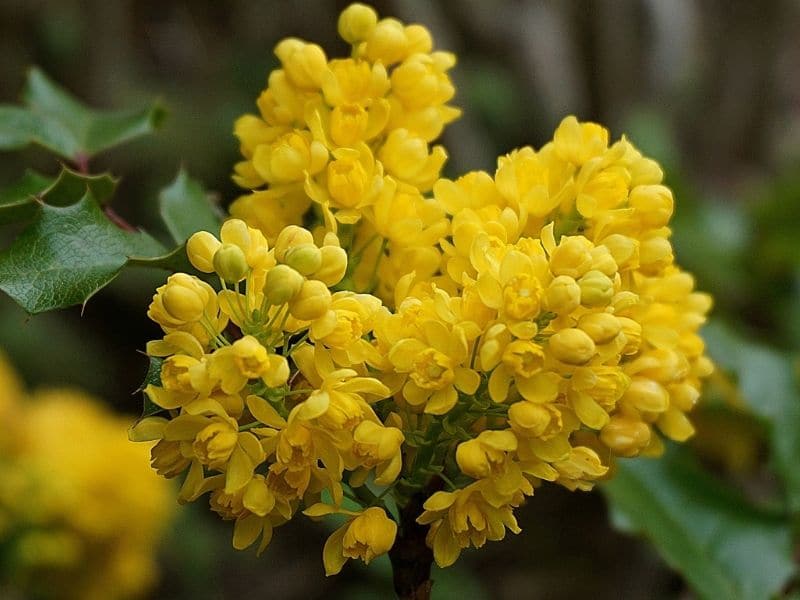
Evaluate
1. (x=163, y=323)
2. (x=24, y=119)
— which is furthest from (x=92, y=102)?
(x=163, y=323)

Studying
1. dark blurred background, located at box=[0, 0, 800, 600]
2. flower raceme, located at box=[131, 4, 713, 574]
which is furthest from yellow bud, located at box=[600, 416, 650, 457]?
dark blurred background, located at box=[0, 0, 800, 600]

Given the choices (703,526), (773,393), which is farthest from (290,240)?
(773,393)

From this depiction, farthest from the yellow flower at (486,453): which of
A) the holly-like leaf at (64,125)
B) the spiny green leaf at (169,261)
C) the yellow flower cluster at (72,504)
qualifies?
the yellow flower cluster at (72,504)

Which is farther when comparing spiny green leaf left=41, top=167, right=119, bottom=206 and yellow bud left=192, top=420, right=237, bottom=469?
spiny green leaf left=41, top=167, right=119, bottom=206

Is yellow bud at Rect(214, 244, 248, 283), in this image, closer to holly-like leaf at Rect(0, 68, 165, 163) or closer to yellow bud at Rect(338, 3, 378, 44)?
yellow bud at Rect(338, 3, 378, 44)

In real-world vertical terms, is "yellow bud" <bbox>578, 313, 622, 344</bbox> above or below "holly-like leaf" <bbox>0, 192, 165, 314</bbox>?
above

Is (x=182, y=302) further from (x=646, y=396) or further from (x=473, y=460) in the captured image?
(x=646, y=396)

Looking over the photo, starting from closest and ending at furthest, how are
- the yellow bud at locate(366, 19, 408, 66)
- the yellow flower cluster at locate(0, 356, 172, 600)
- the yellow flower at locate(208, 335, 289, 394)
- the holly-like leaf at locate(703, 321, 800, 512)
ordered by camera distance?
the yellow flower at locate(208, 335, 289, 394) → the yellow bud at locate(366, 19, 408, 66) → the holly-like leaf at locate(703, 321, 800, 512) → the yellow flower cluster at locate(0, 356, 172, 600)
